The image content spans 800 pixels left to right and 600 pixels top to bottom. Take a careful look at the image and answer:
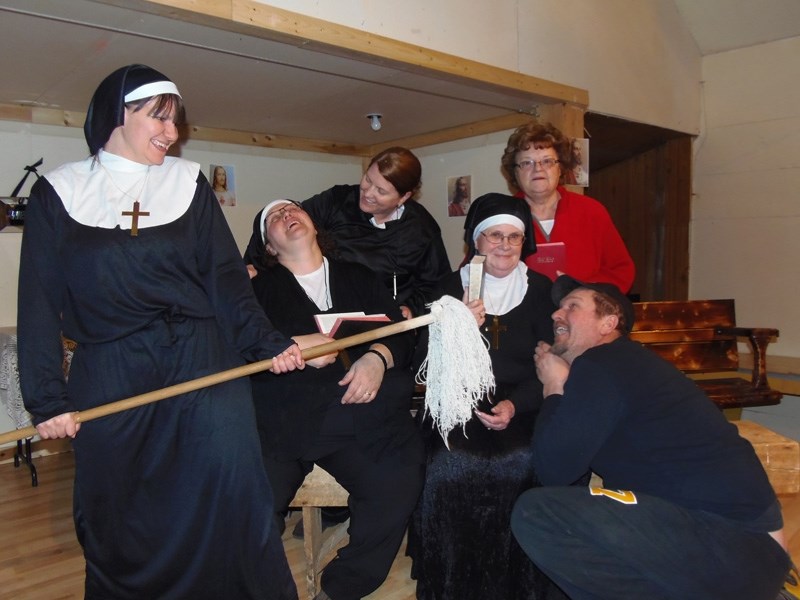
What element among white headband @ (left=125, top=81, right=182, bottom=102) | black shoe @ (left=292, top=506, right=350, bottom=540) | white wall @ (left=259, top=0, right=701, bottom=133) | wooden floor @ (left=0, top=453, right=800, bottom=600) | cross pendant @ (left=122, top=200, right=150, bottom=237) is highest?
white wall @ (left=259, top=0, right=701, bottom=133)

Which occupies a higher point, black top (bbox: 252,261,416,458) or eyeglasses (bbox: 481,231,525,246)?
eyeglasses (bbox: 481,231,525,246)

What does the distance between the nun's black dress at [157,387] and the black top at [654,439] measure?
0.85 meters

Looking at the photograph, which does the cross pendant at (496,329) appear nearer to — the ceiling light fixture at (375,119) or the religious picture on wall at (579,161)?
the religious picture on wall at (579,161)

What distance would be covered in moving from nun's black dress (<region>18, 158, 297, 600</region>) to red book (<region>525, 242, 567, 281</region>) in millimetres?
1519

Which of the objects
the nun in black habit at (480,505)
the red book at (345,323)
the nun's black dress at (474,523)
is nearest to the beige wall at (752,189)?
the nun in black habit at (480,505)

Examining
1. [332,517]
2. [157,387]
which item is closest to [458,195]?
[332,517]

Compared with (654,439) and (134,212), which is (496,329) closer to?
(654,439)

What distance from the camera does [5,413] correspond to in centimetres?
378

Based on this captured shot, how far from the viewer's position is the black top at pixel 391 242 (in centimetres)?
291

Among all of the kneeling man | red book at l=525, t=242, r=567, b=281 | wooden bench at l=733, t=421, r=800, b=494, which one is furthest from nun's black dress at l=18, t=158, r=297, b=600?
wooden bench at l=733, t=421, r=800, b=494

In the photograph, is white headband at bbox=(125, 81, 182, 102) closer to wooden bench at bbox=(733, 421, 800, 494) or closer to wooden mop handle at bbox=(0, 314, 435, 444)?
wooden mop handle at bbox=(0, 314, 435, 444)

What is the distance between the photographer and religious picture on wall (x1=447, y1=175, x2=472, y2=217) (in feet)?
14.8

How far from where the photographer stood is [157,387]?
1.62m

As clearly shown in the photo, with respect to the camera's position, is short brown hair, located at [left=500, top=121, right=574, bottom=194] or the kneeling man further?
short brown hair, located at [left=500, top=121, right=574, bottom=194]
